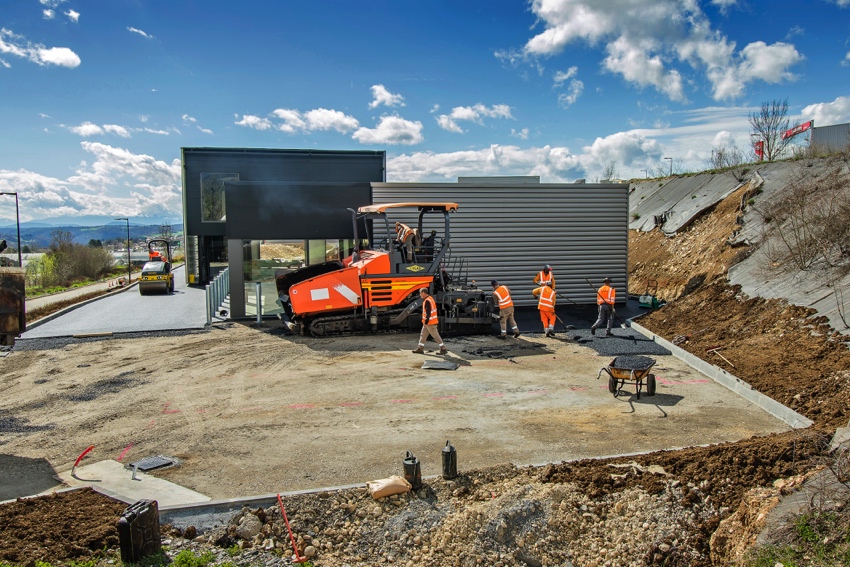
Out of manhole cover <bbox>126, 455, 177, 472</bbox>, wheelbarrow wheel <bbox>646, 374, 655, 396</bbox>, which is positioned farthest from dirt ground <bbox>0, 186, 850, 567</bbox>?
wheelbarrow wheel <bbox>646, 374, 655, 396</bbox>

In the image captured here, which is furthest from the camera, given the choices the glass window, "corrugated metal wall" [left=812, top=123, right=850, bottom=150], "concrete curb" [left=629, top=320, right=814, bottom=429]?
the glass window

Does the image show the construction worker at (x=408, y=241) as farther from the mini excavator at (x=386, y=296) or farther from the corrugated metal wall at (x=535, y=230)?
the corrugated metal wall at (x=535, y=230)

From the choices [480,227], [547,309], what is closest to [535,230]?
[480,227]

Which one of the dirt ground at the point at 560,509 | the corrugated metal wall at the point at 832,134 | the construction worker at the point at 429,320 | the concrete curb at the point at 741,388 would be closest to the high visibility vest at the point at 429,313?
the construction worker at the point at 429,320

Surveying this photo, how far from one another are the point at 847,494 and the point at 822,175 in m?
15.9

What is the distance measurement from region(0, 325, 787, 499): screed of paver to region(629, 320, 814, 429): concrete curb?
171mm

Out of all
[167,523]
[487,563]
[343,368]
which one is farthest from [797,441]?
[343,368]

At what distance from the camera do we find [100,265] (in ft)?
165

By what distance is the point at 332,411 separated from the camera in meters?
9.36

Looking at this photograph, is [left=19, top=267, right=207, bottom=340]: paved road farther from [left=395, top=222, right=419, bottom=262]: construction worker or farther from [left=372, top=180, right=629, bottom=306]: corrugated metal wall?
[left=372, top=180, right=629, bottom=306]: corrugated metal wall

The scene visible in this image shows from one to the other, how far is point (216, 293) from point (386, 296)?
22.1 feet

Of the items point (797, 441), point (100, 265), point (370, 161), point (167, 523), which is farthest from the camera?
point (100, 265)

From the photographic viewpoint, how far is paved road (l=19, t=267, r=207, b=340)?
16422mm

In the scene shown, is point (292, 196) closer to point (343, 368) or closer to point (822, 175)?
point (343, 368)
